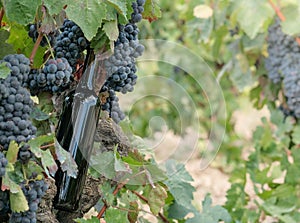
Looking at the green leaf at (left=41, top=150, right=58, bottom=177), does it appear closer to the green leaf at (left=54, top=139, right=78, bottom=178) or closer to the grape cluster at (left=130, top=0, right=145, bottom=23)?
the green leaf at (left=54, top=139, right=78, bottom=178)

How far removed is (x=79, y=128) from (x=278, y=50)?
1796 mm

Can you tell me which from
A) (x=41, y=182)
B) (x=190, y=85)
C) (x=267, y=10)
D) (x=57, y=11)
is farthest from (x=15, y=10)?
(x=190, y=85)

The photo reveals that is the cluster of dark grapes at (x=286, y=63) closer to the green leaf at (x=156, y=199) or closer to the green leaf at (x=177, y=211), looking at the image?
the green leaf at (x=177, y=211)

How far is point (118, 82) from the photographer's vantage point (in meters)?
1.51

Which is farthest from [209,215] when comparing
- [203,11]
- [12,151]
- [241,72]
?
[241,72]

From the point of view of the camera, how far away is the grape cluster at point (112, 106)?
1577 mm

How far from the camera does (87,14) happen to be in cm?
140

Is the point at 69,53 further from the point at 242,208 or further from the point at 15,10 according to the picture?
the point at 242,208

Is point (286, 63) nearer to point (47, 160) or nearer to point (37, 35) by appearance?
point (37, 35)

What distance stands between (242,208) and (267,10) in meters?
0.92

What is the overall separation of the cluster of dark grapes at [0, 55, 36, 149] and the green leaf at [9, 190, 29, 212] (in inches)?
4.0

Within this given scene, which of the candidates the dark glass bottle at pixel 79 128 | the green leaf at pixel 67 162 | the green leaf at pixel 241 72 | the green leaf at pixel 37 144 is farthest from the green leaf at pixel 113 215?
the green leaf at pixel 241 72

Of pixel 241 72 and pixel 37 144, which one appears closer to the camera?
pixel 37 144

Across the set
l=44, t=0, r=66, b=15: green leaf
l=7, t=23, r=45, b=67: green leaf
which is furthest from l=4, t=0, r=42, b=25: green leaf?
l=7, t=23, r=45, b=67: green leaf
